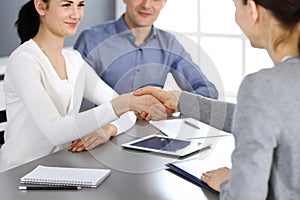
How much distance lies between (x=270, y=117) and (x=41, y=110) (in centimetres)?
108

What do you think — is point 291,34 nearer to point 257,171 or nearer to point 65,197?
point 257,171

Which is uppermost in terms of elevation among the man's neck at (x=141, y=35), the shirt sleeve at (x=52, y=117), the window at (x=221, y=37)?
the man's neck at (x=141, y=35)

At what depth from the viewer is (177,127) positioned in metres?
2.19

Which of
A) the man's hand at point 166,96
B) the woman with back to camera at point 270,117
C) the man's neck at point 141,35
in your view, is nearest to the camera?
the woman with back to camera at point 270,117

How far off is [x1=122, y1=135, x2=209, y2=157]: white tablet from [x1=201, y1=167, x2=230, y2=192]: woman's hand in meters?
0.30

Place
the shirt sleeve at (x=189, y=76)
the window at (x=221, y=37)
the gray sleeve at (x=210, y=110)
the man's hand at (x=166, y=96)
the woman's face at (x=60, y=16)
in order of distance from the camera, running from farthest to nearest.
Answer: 1. the window at (x=221, y=37)
2. the shirt sleeve at (x=189, y=76)
3. the woman's face at (x=60, y=16)
4. the man's hand at (x=166, y=96)
5. the gray sleeve at (x=210, y=110)

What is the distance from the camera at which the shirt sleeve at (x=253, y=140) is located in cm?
100

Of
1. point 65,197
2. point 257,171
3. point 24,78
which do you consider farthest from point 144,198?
point 24,78

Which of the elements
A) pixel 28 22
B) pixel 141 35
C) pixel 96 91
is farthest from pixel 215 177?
pixel 141 35

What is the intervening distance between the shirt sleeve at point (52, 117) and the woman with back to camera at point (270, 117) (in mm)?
834

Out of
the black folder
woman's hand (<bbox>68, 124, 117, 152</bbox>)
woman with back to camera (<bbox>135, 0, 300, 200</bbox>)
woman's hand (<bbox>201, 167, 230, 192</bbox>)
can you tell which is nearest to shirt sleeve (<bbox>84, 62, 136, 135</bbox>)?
woman's hand (<bbox>68, 124, 117, 152</bbox>)

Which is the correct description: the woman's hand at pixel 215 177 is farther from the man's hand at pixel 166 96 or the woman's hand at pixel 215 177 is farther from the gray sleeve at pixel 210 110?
the man's hand at pixel 166 96

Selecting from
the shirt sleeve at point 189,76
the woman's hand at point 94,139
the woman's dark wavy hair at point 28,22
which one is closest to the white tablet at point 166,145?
the woman's hand at point 94,139

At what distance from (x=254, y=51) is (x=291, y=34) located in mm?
2890
